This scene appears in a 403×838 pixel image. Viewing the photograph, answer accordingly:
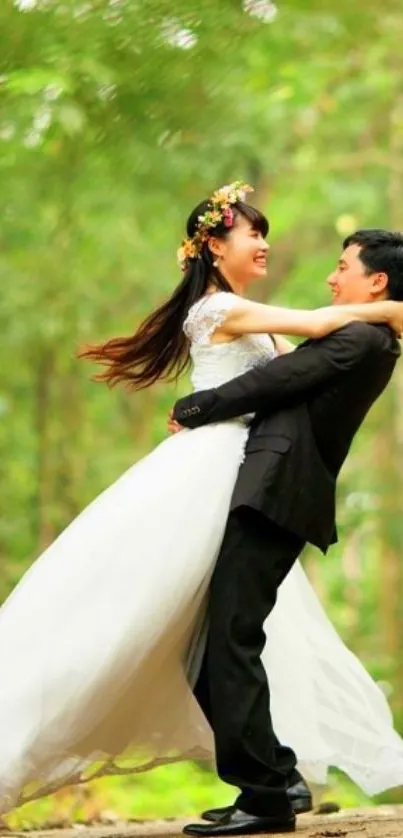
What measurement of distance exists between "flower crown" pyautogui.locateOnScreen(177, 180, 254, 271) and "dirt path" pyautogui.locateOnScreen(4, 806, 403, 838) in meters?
1.79

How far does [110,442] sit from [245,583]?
8502 mm

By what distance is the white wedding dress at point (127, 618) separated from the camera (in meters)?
3.81

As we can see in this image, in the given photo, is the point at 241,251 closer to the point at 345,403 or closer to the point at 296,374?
the point at 296,374

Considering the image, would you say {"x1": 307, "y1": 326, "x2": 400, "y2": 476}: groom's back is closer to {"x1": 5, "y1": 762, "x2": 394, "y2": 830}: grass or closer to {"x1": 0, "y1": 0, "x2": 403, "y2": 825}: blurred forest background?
{"x1": 0, "y1": 0, "x2": 403, "y2": 825}: blurred forest background

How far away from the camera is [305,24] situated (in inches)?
328

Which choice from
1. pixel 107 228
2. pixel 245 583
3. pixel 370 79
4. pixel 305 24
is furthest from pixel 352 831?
pixel 370 79

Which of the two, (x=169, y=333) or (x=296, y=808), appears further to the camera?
(x=169, y=333)

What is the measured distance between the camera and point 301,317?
3926mm

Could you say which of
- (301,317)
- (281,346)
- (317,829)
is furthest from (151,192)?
(317,829)

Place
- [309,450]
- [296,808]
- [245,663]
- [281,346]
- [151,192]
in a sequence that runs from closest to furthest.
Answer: [245,663] < [309,450] < [296,808] < [281,346] < [151,192]

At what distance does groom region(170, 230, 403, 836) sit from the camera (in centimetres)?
383

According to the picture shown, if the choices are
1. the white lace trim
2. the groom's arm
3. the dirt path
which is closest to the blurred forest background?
the dirt path

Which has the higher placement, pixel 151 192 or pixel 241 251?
pixel 241 251

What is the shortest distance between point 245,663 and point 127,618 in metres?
0.36
